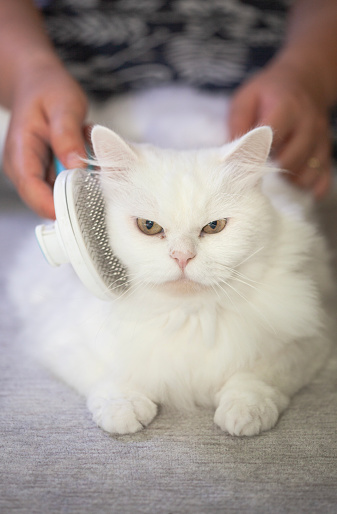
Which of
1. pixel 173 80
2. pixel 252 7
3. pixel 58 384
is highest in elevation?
pixel 252 7

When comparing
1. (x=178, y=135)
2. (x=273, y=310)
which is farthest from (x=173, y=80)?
(x=273, y=310)

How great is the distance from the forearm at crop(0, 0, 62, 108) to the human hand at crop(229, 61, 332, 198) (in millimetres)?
637

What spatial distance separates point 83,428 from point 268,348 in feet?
1.50

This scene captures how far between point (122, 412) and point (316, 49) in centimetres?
150

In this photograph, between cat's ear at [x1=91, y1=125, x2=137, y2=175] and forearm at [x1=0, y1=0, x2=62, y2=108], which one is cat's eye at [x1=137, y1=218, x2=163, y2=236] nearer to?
cat's ear at [x1=91, y1=125, x2=137, y2=175]

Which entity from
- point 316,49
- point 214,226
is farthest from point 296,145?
point 214,226

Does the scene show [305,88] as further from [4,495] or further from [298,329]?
[4,495]

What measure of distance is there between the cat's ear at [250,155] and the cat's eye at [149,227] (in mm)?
214

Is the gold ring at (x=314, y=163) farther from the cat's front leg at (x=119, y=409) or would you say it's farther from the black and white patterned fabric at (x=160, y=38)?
the cat's front leg at (x=119, y=409)

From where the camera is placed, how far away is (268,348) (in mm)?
1124

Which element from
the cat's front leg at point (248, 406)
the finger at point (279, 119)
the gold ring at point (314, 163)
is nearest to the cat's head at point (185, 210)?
the cat's front leg at point (248, 406)

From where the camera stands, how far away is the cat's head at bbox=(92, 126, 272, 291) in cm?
97

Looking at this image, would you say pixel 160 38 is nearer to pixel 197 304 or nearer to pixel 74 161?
pixel 74 161

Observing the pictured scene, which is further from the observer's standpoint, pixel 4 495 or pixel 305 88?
pixel 305 88
